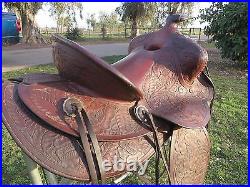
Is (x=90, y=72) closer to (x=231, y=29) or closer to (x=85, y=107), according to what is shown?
(x=85, y=107)

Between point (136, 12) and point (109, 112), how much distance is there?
16197mm

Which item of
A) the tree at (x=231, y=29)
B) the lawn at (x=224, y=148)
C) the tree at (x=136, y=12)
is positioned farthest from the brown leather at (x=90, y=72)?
the tree at (x=136, y=12)

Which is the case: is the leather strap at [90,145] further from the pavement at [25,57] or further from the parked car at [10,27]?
the parked car at [10,27]

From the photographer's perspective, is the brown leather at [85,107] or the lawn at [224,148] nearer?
the brown leather at [85,107]

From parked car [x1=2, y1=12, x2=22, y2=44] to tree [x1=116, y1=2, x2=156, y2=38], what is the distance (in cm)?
817

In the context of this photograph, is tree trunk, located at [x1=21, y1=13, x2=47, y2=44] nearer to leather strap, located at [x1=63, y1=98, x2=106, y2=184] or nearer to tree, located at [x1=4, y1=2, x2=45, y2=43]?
tree, located at [x1=4, y1=2, x2=45, y2=43]

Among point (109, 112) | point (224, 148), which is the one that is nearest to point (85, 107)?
point (109, 112)

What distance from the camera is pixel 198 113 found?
119 centimetres

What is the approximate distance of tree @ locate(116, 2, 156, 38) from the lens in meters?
16.2

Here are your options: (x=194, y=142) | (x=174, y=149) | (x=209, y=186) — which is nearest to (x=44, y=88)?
(x=174, y=149)

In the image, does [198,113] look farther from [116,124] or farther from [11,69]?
[11,69]

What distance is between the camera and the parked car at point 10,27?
29.4 feet

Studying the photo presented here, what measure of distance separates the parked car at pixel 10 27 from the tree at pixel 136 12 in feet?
26.8

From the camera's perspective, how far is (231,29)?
5859 mm
